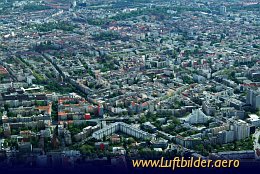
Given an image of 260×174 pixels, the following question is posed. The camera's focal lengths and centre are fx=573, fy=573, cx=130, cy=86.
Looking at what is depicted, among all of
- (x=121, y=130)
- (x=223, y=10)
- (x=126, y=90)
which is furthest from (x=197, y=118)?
(x=223, y=10)

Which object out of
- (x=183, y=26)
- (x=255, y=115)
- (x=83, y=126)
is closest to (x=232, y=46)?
(x=183, y=26)

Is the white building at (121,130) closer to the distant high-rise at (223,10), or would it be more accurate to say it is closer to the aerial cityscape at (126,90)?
the aerial cityscape at (126,90)

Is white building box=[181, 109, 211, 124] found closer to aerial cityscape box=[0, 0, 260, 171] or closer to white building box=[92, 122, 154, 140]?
aerial cityscape box=[0, 0, 260, 171]

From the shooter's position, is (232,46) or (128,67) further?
A: (232,46)

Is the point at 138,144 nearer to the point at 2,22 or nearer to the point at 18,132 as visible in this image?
the point at 18,132

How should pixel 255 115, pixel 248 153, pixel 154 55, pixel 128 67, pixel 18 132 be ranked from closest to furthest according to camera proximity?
1. pixel 248 153
2. pixel 18 132
3. pixel 255 115
4. pixel 128 67
5. pixel 154 55

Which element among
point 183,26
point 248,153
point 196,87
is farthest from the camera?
point 183,26

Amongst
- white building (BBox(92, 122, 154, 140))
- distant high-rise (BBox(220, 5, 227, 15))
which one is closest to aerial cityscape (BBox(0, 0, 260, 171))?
white building (BBox(92, 122, 154, 140))

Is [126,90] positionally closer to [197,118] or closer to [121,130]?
[121,130]

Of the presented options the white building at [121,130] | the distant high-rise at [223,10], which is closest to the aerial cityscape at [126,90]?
the white building at [121,130]
